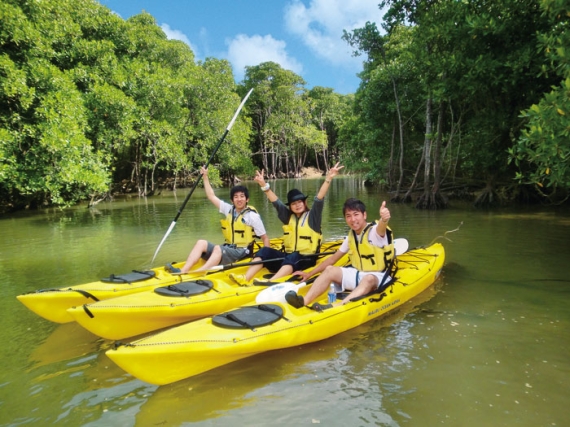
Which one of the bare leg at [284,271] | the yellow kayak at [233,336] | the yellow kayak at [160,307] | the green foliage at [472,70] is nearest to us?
the yellow kayak at [233,336]

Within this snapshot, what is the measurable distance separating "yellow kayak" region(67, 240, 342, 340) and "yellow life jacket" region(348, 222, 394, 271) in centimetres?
108

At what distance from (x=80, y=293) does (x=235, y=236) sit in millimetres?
2010

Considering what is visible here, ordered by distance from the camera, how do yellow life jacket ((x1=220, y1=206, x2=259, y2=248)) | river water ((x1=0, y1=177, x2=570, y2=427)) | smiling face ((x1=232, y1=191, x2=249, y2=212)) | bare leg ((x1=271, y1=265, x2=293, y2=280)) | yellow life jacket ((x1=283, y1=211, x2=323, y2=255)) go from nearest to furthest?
river water ((x1=0, y1=177, x2=570, y2=427)) → bare leg ((x1=271, y1=265, x2=293, y2=280)) → yellow life jacket ((x1=283, y1=211, x2=323, y2=255)) → smiling face ((x1=232, y1=191, x2=249, y2=212)) → yellow life jacket ((x1=220, y1=206, x2=259, y2=248))

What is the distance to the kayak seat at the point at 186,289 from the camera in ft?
13.0

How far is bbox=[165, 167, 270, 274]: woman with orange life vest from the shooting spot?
4965 millimetres

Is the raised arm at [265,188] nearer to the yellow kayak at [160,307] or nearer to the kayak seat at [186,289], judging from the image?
the yellow kayak at [160,307]

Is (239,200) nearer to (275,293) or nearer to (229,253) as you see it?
(229,253)

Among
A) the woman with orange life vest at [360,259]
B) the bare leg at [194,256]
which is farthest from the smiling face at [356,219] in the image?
the bare leg at [194,256]

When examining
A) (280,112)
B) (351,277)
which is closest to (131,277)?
(351,277)

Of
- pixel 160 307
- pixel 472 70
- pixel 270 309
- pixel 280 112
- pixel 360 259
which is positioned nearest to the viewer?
pixel 270 309

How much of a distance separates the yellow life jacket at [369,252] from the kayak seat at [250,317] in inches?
44.5

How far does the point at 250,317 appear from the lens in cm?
332

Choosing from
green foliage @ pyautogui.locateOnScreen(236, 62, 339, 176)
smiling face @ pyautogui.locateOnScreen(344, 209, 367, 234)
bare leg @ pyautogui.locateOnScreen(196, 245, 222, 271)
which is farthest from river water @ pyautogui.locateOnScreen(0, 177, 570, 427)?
green foliage @ pyautogui.locateOnScreen(236, 62, 339, 176)

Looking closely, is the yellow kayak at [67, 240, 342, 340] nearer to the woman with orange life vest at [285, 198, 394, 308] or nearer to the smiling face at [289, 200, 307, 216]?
the woman with orange life vest at [285, 198, 394, 308]
